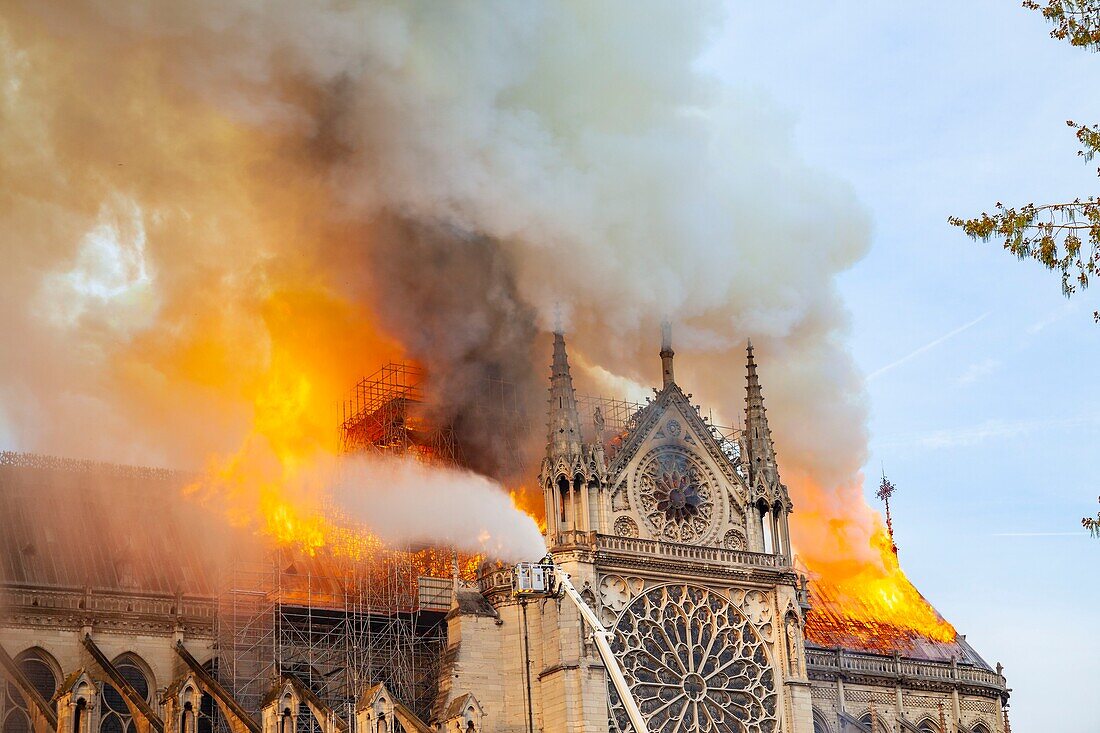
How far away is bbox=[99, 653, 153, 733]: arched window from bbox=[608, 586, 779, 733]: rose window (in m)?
14.3

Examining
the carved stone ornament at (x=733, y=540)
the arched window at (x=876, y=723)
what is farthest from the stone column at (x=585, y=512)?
the arched window at (x=876, y=723)

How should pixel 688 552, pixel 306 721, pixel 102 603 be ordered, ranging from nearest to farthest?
pixel 306 721 → pixel 102 603 → pixel 688 552

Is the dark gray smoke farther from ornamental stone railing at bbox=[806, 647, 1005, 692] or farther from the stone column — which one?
ornamental stone railing at bbox=[806, 647, 1005, 692]

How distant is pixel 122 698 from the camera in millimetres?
51719

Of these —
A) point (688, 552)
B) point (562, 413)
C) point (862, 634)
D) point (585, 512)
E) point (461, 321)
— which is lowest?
point (688, 552)

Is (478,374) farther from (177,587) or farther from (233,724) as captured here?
(233,724)

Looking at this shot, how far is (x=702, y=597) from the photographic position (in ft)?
185

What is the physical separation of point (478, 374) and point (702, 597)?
38.7 feet

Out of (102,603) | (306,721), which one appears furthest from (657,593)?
(102,603)

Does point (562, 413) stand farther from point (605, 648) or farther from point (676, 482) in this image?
point (605, 648)

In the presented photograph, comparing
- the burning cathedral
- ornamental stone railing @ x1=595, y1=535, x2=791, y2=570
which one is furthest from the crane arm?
ornamental stone railing @ x1=595, y1=535, x2=791, y2=570

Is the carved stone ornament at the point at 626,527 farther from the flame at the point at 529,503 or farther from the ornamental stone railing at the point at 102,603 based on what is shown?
the ornamental stone railing at the point at 102,603

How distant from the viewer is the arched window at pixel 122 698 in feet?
170

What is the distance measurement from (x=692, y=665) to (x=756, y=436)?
30.1ft
